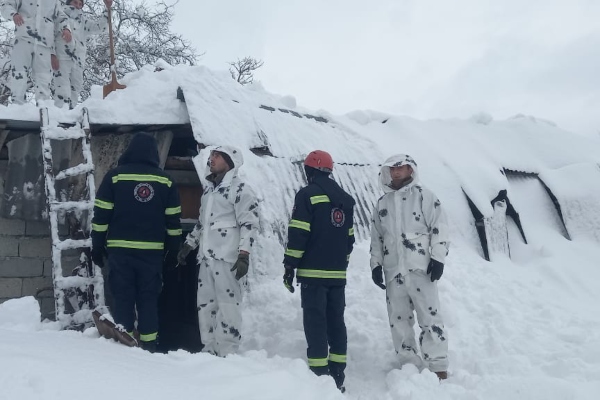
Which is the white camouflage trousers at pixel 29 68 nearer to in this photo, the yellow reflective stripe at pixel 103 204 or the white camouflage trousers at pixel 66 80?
the white camouflage trousers at pixel 66 80

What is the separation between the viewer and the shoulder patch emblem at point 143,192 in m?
4.30

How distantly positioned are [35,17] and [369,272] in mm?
5179

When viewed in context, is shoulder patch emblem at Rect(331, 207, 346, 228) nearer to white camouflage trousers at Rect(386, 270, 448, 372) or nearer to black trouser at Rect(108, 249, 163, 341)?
white camouflage trousers at Rect(386, 270, 448, 372)

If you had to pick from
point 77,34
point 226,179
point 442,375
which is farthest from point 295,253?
point 77,34

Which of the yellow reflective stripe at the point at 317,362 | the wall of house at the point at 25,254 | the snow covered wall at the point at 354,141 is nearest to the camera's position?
the yellow reflective stripe at the point at 317,362

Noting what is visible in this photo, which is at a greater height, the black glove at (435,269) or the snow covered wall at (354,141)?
the snow covered wall at (354,141)

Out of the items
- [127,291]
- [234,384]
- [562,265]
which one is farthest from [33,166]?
[562,265]

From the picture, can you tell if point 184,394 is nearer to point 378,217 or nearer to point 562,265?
point 378,217

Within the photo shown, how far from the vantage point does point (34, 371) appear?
224 cm

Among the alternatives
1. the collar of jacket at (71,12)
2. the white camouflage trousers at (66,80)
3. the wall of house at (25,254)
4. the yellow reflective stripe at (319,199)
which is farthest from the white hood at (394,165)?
the collar of jacket at (71,12)

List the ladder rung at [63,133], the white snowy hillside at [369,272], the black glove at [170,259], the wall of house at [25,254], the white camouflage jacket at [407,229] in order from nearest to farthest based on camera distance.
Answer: the white snowy hillside at [369,272]
the white camouflage jacket at [407,229]
the black glove at [170,259]
the ladder rung at [63,133]
the wall of house at [25,254]

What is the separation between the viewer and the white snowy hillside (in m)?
2.77

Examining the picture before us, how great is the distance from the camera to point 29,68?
262 inches

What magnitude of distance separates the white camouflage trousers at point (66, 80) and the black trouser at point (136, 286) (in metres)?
3.75
